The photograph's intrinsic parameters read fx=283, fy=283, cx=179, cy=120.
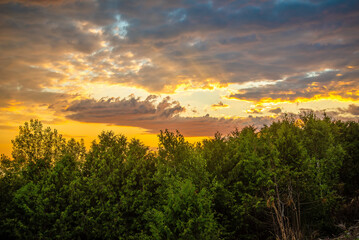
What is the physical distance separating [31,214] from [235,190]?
20.7 m

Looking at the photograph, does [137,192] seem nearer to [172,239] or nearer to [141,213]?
[141,213]

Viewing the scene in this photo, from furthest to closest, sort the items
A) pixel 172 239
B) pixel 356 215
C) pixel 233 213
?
1. pixel 356 215
2. pixel 233 213
3. pixel 172 239

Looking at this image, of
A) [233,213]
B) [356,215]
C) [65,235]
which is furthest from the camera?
[356,215]

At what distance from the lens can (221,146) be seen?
1368 inches

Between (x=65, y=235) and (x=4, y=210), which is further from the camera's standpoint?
(x=4, y=210)

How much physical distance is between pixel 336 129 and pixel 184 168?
3117 cm

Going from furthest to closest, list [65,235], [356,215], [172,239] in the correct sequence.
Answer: [356,215] < [65,235] < [172,239]

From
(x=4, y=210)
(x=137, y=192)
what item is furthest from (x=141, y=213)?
(x=4, y=210)

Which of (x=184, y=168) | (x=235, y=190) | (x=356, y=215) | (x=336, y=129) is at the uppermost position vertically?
(x=336, y=129)

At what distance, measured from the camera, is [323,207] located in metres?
30.6

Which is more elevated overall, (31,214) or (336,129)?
(336,129)

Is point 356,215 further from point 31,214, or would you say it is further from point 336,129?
point 31,214

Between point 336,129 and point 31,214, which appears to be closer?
point 31,214

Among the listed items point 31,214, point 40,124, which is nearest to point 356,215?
point 31,214
